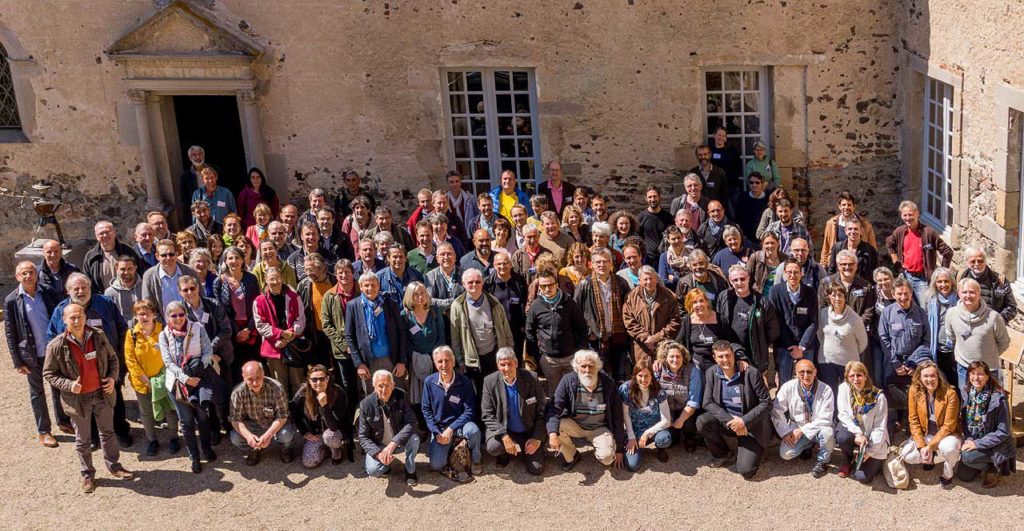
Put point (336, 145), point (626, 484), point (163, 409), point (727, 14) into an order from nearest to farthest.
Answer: point (626, 484)
point (163, 409)
point (727, 14)
point (336, 145)

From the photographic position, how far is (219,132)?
14.4 m

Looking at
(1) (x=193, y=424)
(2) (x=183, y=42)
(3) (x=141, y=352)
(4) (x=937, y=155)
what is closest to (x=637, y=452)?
(1) (x=193, y=424)

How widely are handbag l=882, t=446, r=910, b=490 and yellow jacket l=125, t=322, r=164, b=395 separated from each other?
17.9 ft

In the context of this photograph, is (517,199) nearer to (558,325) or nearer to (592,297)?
(592,297)

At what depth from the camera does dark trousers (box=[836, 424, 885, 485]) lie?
27.3ft

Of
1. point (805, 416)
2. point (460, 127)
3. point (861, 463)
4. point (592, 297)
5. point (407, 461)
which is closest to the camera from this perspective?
point (861, 463)

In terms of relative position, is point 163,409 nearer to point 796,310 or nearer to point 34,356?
point 34,356

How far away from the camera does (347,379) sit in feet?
30.8

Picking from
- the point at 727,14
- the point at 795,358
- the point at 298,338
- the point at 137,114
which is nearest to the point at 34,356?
the point at 298,338

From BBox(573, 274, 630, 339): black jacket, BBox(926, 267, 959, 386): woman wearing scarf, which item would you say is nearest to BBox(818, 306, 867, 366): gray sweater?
BBox(926, 267, 959, 386): woman wearing scarf

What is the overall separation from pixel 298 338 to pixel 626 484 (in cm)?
281

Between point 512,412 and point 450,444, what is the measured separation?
525 millimetres

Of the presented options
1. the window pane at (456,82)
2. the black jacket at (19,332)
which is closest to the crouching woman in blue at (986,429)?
the window pane at (456,82)

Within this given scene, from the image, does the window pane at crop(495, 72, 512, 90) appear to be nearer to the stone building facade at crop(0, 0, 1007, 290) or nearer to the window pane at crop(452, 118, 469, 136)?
the stone building facade at crop(0, 0, 1007, 290)
